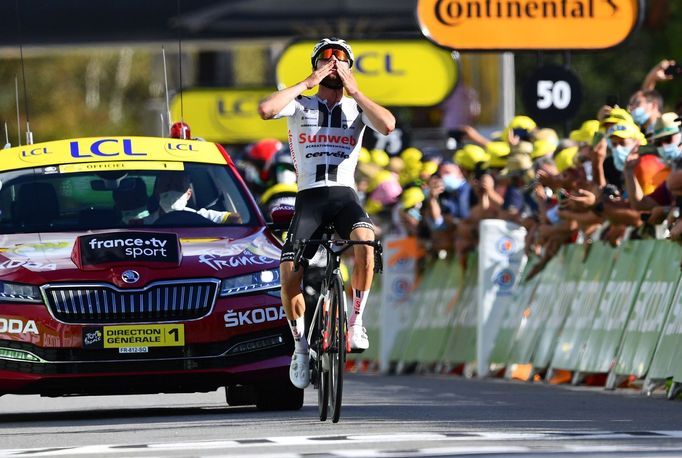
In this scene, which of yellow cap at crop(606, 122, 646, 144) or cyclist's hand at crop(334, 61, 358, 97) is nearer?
cyclist's hand at crop(334, 61, 358, 97)

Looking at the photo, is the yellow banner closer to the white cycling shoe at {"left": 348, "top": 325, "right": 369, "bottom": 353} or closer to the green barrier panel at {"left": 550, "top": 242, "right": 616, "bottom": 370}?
the white cycling shoe at {"left": 348, "top": 325, "right": 369, "bottom": 353}

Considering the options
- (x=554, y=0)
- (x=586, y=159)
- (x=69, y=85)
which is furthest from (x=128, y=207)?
(x=69, y=85)

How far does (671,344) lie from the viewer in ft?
50.6

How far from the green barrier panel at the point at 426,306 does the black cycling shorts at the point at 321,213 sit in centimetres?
936

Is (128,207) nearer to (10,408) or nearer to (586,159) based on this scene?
(10,408)

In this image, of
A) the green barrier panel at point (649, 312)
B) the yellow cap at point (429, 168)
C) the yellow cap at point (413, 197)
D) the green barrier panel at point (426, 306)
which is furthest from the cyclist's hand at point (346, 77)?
the yellow cap at point (413, 197)

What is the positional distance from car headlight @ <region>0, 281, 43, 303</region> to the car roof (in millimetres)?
→ 1669

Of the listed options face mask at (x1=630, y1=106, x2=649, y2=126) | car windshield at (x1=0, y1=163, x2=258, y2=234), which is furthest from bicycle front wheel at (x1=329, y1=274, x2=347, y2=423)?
face mask at (x1=630, y1=106, x2=649, y2=126)

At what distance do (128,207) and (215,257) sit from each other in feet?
3.83

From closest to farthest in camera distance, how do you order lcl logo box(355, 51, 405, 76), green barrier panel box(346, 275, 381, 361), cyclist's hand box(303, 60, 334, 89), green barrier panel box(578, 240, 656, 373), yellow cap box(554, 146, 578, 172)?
cyclist's hand box(303, 60, 334, 89)
green barrier panel box(578, 240, 656, 373)
yellow cap box(554, 146, 578, 172)
green barrier panel box(346, 275, 381, 361)
lcl logo box(355, 51, 405, 76)

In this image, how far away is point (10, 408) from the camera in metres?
15.9

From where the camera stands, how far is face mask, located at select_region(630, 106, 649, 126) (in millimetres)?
17859

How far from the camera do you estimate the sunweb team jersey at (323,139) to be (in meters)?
12.9

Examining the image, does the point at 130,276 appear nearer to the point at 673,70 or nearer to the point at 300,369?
the point at 300,369
